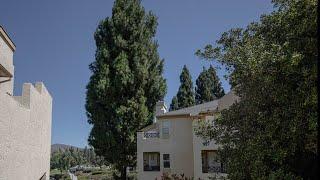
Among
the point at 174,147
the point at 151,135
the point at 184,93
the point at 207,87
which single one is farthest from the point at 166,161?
the point at 207,87

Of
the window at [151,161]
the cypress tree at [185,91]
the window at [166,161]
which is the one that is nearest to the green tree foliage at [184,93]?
the cypress tree at [185,91]

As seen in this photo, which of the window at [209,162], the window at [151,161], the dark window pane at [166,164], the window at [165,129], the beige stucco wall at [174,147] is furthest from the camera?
the window at [151,161]

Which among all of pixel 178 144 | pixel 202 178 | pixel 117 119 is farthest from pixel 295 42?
pixel 117 119

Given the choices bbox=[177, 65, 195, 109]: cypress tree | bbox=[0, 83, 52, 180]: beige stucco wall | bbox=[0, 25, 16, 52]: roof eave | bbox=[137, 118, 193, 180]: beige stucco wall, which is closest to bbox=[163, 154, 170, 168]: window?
bbox=[137, 118, 193, 180]: beige stucco wall

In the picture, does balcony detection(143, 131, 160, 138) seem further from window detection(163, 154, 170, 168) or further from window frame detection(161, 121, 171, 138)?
window detection(163, 154, 170, 168)

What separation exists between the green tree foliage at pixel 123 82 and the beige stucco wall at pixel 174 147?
7.08ft

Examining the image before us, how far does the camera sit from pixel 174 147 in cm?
3597

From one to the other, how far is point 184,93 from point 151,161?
2189 cm

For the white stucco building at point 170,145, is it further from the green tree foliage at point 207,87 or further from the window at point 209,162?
the green tree foliage at point 207,87

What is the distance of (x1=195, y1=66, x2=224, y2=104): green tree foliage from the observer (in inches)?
2432

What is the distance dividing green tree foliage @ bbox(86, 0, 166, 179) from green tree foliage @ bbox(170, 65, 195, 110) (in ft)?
48.9

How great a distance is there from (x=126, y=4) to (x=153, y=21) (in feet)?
10.2

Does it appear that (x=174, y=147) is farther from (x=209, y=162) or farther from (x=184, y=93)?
(x=184, y=93)

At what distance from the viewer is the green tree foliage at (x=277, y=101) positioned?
1227cm
